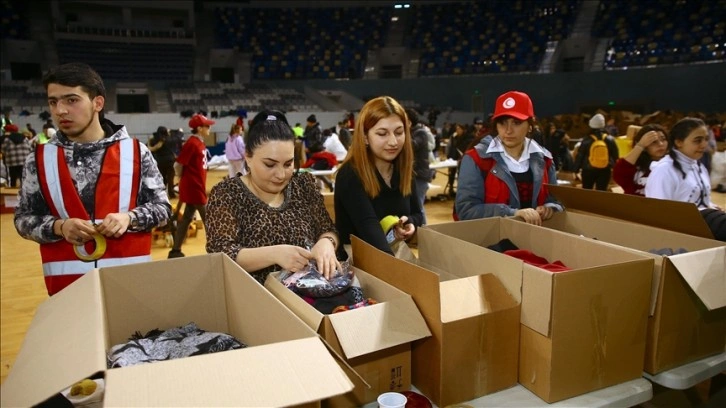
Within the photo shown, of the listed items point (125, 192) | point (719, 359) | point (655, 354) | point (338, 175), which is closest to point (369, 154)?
point (338, 175)

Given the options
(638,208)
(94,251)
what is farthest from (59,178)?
(638,208)

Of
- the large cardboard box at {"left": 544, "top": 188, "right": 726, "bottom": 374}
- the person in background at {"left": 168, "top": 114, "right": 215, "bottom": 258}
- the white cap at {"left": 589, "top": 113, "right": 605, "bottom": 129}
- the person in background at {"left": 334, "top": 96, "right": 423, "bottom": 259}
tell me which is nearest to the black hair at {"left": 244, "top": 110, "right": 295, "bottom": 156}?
the person in background at {"left": 334, "top": 96, "right": 423, "bottom": 259}

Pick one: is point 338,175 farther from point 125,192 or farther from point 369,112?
point 125,192

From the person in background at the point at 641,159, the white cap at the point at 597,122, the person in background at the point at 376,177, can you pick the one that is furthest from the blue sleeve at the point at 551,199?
the white cap at the point at 597,122

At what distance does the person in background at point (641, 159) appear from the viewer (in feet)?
10.4

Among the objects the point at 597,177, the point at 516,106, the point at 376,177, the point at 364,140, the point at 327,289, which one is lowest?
the point at 597,177

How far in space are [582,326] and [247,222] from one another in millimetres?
961

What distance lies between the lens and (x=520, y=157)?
2197 mm

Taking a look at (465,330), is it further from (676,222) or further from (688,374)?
(676,222)

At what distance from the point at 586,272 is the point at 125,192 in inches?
55.5

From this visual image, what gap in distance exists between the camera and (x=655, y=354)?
130 centimetres

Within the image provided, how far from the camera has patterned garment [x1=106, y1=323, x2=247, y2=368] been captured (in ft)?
3.88

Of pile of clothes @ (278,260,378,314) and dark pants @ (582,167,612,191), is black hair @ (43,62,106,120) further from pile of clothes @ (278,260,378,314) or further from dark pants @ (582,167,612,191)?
dark pants @ (582,167,612,191)

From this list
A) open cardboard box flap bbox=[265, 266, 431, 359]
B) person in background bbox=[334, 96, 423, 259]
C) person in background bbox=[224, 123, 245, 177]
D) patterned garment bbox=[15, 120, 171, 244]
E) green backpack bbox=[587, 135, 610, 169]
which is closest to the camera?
open cardboard box flap bbox=[265, 266, 431, 359]
